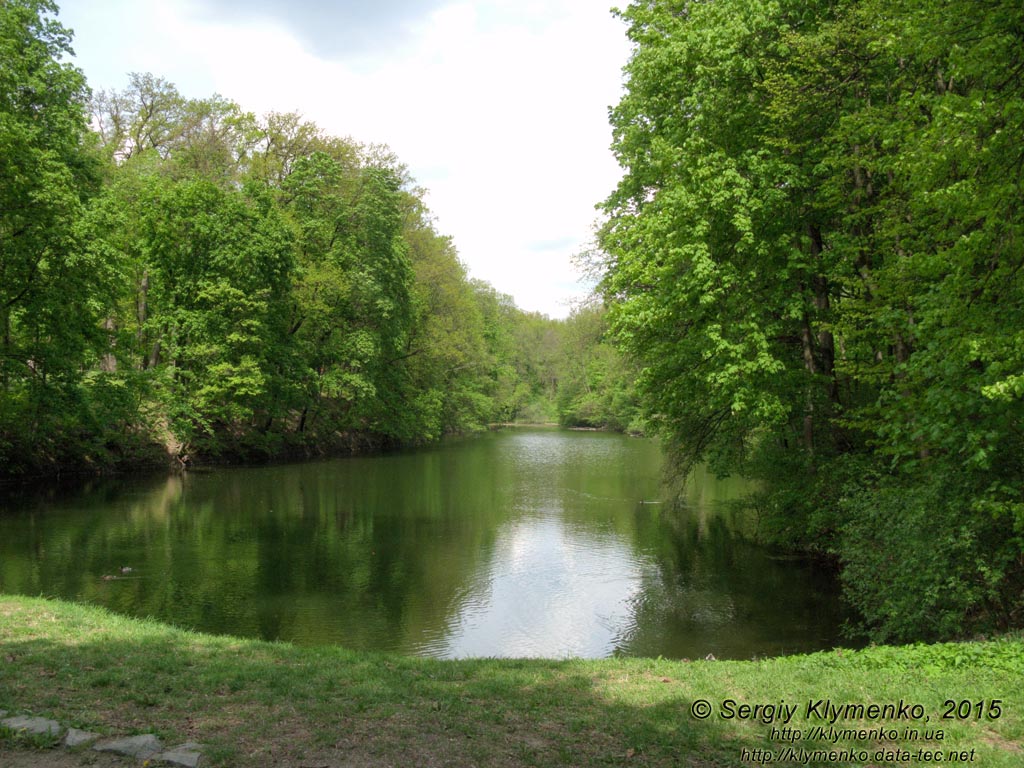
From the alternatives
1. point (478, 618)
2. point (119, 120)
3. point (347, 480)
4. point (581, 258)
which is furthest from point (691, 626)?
point (119, 120)

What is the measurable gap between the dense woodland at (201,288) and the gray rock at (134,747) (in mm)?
19244

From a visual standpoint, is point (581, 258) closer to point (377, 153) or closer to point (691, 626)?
point (691, 626)

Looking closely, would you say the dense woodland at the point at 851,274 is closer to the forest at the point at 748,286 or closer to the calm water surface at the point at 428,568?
the forest at the point at 748,286

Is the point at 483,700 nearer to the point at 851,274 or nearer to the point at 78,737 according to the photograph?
the point at 78,737

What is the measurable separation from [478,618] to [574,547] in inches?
227

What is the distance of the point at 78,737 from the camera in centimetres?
436

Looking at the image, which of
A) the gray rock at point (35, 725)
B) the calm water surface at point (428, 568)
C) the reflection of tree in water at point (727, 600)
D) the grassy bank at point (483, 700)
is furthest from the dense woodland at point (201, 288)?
the gray rock at point (35, 725)

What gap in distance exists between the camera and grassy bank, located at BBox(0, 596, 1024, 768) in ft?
15.1

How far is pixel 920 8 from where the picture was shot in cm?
931

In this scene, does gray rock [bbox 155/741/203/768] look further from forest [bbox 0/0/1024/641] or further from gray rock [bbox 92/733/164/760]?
forest [bbox 0/0/1024/641]

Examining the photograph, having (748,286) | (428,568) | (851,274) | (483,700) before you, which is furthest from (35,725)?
(851,274)

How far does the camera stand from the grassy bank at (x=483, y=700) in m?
4.59

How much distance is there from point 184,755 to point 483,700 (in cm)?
233

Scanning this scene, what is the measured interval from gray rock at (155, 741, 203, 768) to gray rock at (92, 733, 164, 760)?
3.2 inches
